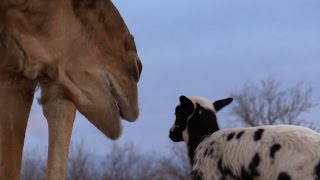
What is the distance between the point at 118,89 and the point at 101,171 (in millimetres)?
36551

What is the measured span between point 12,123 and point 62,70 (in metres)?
0.27

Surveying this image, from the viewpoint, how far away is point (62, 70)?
140cm

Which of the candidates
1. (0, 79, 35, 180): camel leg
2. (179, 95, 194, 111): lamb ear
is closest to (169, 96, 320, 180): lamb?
(179, 95, 194, 111): lamb ear

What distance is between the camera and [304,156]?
15.3ft

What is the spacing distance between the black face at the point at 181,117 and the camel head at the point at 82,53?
15.0ft

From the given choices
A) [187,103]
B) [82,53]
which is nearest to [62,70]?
[82,53]

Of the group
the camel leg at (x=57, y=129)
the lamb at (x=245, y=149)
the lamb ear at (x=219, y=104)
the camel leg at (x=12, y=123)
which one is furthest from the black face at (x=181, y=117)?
the camel leg at (x=57, y=129)

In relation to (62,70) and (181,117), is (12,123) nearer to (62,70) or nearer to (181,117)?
(62,70)

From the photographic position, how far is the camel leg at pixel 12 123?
155cm

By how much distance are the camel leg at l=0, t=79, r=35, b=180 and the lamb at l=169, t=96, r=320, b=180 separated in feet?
10.8

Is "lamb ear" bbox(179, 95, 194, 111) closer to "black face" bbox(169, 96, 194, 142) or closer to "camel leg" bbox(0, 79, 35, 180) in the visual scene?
"black face" bbox(169, 96, 194, 142)

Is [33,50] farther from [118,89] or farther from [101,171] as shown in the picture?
[101,171]

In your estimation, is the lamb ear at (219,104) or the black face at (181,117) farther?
the lamb ear at (219,104)

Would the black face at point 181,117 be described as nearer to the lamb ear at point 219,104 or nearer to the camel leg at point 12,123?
the lamb ear at point 219,104
